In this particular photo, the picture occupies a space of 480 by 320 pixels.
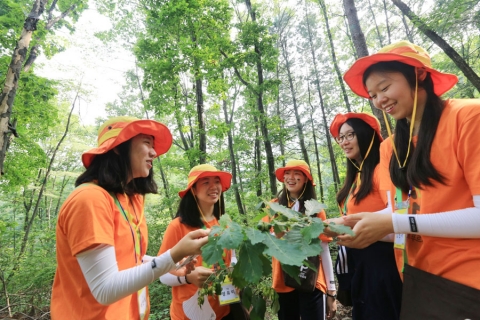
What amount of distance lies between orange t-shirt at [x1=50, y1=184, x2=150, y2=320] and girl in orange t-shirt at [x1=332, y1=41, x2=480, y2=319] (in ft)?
4.65

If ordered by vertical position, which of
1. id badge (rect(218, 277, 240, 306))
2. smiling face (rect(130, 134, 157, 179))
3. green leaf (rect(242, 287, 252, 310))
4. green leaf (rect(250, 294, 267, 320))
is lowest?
id badge (rect(218, 277, 240, 306))

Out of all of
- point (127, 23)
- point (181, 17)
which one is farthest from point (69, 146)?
point (181, 17)

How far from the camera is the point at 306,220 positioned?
1.56m

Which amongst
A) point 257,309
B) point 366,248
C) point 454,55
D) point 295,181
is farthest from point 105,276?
point 454,55

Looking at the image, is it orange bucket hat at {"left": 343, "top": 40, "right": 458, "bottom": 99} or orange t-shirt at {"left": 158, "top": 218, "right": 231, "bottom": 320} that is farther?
orange t-shirt at {"left": 158, "top": 218, "right": 231, "bottom": 320}

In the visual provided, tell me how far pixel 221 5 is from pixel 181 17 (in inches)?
60.5

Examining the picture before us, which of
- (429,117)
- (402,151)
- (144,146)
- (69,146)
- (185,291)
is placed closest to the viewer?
(429,117)

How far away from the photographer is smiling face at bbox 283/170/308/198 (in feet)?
11.6

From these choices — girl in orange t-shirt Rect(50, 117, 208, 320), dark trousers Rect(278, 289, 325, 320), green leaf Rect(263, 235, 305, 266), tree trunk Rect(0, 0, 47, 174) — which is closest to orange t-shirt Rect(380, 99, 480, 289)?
green leaf Rect(263, 235, 305, 266)

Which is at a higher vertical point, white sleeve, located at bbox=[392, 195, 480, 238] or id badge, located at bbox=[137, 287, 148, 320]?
white sleeve, located at bbox=[392, 195, 480, 238]

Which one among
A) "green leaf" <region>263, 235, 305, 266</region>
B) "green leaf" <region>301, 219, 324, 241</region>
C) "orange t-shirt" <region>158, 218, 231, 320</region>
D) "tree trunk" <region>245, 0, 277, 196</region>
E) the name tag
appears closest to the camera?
"green leaf" <region>263, 235, 305, 266</region>

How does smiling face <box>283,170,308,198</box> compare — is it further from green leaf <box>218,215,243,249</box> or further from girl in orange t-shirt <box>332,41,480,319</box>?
green leaf <box>218,215,243,249</box>

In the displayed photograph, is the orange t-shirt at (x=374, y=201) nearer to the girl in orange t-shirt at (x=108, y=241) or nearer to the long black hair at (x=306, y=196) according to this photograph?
the long black hair at (x=306, y=196)

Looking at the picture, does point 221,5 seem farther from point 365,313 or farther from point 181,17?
point 365,313
